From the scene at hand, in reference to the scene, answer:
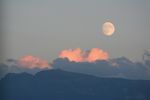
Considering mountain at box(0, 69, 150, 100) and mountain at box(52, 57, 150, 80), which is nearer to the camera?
mountain at box(0, 69, 150, 100)

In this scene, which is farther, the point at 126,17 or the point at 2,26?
the point at 126,17

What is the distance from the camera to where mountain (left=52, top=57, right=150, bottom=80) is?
3.94m

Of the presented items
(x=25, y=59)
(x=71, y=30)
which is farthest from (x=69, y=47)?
(x=25, y=59)

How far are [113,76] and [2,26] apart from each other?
46.9 inches

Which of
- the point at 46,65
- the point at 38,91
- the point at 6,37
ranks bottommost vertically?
the point at 38,91

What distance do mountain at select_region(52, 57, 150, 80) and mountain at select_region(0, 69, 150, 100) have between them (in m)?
0.05

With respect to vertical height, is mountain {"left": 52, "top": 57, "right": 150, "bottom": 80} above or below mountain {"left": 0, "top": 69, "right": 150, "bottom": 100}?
above

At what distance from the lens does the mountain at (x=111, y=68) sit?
3937 millimetres

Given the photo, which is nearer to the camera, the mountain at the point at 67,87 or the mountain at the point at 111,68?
the mountain at the point at 67,87

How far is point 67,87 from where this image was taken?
12.9 ft

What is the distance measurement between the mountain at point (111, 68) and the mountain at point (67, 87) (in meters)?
0.05

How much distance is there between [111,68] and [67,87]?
49 cm

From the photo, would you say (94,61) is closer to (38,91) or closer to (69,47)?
(69,47)

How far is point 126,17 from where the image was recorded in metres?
4.11
